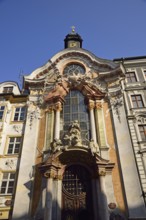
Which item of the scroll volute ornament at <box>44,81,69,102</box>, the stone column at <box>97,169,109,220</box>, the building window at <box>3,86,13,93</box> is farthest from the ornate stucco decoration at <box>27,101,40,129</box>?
the stone column at <box>97,169,109,220</box>

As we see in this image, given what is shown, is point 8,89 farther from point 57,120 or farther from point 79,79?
point 79,79

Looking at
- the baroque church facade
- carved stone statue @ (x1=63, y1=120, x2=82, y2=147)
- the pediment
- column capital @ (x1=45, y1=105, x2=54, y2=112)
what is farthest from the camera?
the pediment

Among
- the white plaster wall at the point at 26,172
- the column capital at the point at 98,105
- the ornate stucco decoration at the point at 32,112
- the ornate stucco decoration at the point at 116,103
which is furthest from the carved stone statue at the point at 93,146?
the ornate stucco decoration at the point at 32,112

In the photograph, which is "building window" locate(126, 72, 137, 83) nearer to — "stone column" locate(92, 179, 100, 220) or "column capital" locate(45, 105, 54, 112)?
"column capital" locate(45, 105, 54, 112)

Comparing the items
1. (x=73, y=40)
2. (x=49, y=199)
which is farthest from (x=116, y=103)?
(x=73, y=40)

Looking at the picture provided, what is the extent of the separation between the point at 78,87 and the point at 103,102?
12.6 feet

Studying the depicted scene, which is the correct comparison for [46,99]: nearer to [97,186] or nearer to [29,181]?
[29,181]

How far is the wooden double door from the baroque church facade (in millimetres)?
78

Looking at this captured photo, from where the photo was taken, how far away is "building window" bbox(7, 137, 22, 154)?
21.4m

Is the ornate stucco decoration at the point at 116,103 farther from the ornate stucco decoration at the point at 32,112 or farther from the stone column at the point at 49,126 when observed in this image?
the ornate stucco decoration at the point at 32,112

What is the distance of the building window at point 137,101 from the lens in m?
23.1

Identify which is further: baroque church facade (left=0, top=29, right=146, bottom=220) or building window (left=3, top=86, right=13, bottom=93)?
building window (left=3, top=86, right=13, bottom=93)

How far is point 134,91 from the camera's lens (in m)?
24.3

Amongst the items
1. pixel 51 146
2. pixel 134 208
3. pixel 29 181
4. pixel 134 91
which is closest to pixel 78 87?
pixel 134 91
